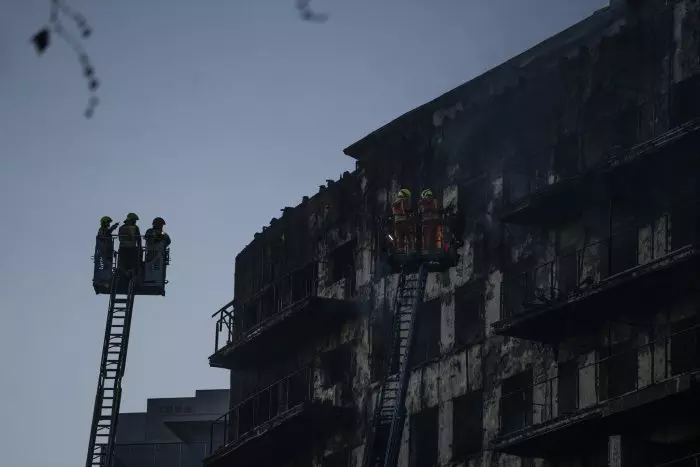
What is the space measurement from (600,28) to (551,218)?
15.2ft

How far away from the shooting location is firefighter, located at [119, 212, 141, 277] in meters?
46.3

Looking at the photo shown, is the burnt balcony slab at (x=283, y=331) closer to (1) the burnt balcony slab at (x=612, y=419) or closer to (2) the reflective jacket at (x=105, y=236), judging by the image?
(2) the reflective jacket at (x=105, y=236)

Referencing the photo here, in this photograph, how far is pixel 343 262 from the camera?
5128 cm

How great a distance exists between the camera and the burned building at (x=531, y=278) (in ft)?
117

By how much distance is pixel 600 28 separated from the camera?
1567 inches

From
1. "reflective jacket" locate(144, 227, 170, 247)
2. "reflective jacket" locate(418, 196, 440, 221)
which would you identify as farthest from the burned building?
"reflective jacket" locate(144, 227, 170, 247)

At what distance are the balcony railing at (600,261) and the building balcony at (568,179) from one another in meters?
1.11

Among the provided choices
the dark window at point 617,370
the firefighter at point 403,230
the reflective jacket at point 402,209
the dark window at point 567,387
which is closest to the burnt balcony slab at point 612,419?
the dark window at point 567,387

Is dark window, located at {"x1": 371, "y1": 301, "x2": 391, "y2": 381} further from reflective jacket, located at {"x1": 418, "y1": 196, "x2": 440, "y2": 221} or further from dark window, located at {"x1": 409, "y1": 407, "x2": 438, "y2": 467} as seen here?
reflective jacket, located at {"x1": 418, "y1": 196, "x2": 440, "y2": 221}

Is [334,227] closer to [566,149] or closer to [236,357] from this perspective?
[236,357]

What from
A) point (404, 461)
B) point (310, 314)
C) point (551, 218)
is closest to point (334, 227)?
point (310, 314)

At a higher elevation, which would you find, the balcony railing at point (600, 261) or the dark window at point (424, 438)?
the balcony railing at point (600, 261)

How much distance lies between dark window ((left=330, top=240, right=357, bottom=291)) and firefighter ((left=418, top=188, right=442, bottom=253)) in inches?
614

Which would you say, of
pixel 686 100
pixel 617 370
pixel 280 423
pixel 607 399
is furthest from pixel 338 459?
pixel 686 100
